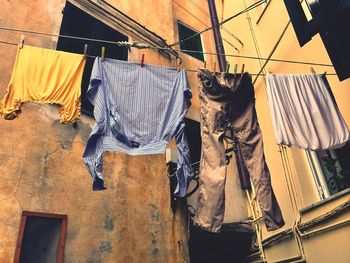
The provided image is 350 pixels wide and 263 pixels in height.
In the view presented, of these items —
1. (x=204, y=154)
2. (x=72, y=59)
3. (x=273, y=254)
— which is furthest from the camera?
(x=273, y=254)

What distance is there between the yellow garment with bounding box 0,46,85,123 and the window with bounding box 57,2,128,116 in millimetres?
1241

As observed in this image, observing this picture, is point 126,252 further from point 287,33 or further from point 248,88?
point 287,33

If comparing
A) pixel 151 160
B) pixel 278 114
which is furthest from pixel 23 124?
pixel 278 114

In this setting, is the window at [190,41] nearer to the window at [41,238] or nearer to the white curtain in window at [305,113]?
the white curtain in window at [305,113]

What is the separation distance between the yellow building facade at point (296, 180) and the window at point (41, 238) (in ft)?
16.3

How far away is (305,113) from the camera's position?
5.13 meters

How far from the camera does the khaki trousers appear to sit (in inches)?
168

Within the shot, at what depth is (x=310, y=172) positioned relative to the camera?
7156 millimetres

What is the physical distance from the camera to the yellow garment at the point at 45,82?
178 inches

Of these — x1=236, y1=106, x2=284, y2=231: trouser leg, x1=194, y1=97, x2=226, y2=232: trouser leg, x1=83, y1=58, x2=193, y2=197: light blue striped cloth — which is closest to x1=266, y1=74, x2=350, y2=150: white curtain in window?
x1=236, y1=106, x2=284, y2=231: trouser leg

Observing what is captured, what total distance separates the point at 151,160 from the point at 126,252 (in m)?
2.11

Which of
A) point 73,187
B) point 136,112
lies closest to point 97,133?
point 136,112

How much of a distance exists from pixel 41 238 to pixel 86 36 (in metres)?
4.64

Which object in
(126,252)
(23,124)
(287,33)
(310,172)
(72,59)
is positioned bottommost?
(126,252)
